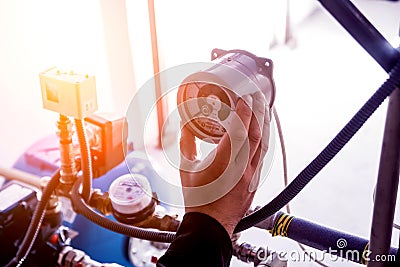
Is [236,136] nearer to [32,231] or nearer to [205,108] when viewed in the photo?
[205,108]

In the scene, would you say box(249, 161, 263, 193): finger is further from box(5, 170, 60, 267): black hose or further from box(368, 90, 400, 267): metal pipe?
box(5, 170, 60, 267): black hose

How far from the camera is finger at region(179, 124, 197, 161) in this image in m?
0.70

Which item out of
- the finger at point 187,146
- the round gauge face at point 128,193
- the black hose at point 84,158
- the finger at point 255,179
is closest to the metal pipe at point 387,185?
the finger at point 255,179

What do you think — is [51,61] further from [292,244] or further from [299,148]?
[299,148]

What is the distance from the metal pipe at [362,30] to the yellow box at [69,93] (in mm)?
498

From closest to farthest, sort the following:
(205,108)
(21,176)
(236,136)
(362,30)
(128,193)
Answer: (362,30), (236,136), (205,108), (128,193), (21,176)

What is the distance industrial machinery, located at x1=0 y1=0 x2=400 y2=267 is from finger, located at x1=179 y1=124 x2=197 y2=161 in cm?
2

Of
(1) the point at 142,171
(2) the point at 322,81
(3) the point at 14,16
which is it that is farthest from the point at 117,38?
(2) the point at 322,81

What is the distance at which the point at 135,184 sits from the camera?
0.90 metres

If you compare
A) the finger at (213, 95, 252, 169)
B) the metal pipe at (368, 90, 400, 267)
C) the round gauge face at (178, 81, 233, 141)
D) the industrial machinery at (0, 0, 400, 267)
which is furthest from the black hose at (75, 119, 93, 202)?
the metal pipe at (368, 90, 400, 267)

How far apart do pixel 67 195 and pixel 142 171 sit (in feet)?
0.60

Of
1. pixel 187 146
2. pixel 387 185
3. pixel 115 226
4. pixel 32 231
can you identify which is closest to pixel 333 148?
pixel 387 185

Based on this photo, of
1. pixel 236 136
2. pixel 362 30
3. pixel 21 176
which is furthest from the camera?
pixel 21 176

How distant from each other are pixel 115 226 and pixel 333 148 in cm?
43
